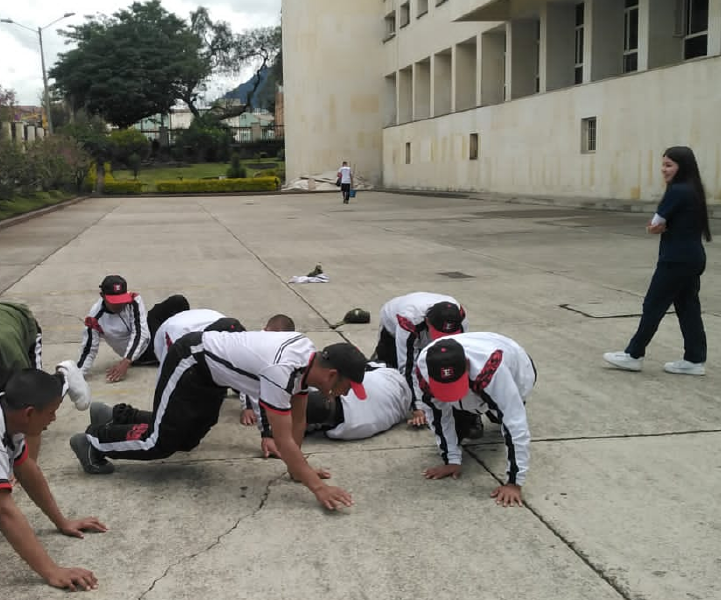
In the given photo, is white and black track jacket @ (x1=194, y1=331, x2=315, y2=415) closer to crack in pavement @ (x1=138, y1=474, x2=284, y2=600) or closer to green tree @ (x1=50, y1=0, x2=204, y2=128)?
crack in pavement @ (x1=138, y1=474, x2=284, y2=600)

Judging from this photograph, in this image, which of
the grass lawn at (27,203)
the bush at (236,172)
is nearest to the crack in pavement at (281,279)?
the grass lawn at (27,203)

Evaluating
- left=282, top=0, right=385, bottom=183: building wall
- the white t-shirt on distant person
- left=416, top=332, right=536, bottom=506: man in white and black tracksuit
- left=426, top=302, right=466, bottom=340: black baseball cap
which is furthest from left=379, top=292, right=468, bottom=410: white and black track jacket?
left=282, top=0, right=385, bottom=183: building wall

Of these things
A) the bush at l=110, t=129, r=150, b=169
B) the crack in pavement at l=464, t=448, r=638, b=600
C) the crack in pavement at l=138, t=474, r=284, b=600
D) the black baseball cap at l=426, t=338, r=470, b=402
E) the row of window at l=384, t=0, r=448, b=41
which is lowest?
the crack in pavement at l=464, t=448, r=638, b=600

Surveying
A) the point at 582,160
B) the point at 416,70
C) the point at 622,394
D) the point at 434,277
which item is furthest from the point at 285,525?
the point at 416,70

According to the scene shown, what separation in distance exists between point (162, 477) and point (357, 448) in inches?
43.5

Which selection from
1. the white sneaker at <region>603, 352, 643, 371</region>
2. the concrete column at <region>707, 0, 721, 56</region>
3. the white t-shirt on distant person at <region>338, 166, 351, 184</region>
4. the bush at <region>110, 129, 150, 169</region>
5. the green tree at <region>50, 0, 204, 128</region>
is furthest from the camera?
the green tree at <region>50, 0, 204, 128</region>

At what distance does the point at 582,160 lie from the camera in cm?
2566

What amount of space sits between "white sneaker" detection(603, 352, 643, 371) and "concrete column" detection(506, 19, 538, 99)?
26.6 m

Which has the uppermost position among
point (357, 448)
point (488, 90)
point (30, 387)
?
point (488, 90)

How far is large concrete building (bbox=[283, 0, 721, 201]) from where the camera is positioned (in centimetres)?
2197

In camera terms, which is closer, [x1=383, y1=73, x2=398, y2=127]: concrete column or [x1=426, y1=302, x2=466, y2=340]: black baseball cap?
[x1=426, y1=302, x2=466, y2=340]: black baseball cap

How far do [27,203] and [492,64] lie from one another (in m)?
19.1

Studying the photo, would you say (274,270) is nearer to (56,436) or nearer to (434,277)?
(434,277)

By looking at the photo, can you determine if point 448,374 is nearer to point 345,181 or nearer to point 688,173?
point 688,173
